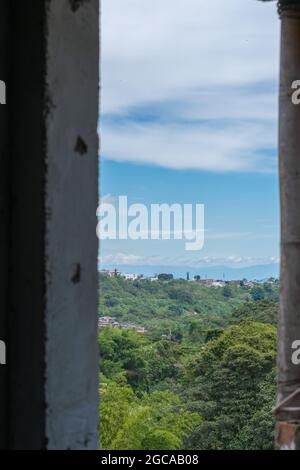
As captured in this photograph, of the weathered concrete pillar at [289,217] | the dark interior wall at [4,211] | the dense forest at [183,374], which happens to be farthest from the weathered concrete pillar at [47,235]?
the dense forest at [183,374]

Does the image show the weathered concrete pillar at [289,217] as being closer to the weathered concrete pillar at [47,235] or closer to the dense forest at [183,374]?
the weathered concrete pillar at [47,235]

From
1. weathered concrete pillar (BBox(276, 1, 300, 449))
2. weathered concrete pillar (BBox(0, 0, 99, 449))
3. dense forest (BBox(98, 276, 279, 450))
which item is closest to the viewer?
weathered concrete pillar (BBox(0, 0, 99, 449))

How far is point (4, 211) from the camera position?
0.87 meters

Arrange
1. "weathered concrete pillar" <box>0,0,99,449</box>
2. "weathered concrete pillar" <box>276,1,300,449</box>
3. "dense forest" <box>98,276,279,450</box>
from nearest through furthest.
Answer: "weathered concrete pillar" <box>0,0,99,449</box> → "weathered concrete pillar" <box>276,1,300,449</box> → "dense forest" <box>98,276,279,450</box>

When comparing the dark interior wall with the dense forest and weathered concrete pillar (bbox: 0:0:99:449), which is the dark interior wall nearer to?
weathered concrete pillar (bbox: 0:0:99:449)

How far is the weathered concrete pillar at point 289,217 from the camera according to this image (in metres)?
1.64

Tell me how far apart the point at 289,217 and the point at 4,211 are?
988 millimetres

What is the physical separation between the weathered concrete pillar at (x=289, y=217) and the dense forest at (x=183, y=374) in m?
13.3

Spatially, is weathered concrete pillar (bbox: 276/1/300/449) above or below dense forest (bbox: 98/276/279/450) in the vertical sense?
above

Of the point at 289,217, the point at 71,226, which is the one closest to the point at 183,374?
the point at 289,217

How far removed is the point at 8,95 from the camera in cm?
87

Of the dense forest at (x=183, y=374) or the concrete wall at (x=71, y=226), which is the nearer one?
the concrete wall at (x=71, y=226)

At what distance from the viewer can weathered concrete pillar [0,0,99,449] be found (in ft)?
2.72

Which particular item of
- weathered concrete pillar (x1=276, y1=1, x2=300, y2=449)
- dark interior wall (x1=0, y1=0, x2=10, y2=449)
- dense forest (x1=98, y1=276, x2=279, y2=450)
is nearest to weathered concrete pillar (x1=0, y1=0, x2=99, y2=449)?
dark interior wall (x1=0, y1=0, x2=10, y2=449)
